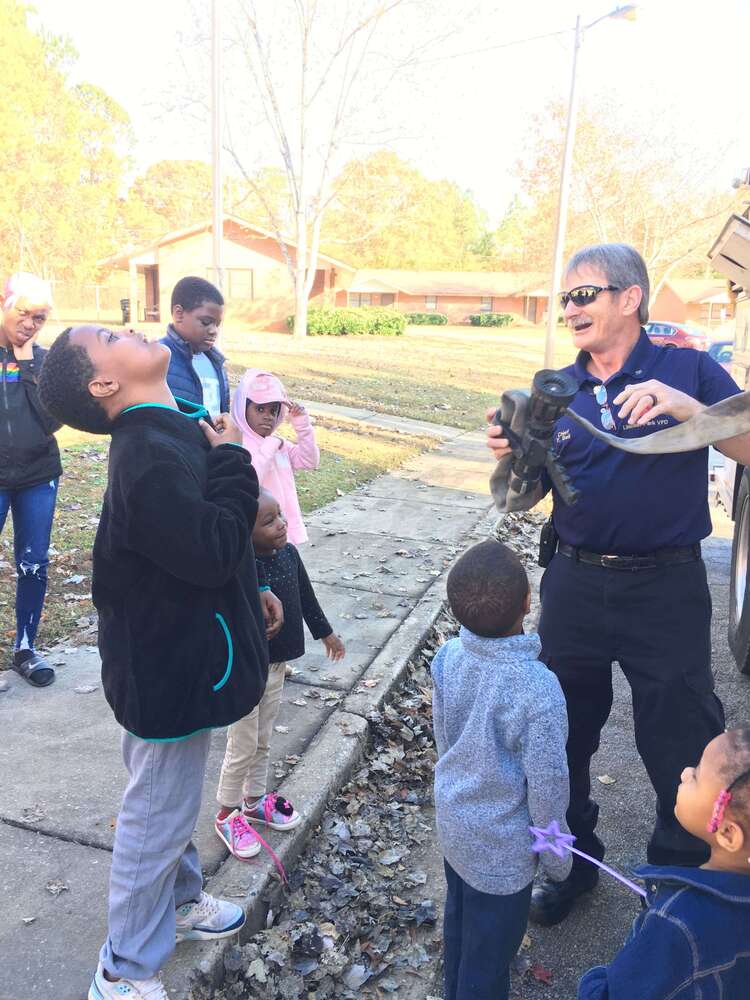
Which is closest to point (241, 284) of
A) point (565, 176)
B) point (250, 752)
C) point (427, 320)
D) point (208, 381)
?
point (427, 320)

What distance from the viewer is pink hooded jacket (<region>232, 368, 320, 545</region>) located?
12.4 feet

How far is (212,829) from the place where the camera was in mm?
3328

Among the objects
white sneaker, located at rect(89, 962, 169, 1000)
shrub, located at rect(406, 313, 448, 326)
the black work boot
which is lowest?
the black work boot

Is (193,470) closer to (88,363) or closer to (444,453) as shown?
(88,363)

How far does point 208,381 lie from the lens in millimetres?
4973

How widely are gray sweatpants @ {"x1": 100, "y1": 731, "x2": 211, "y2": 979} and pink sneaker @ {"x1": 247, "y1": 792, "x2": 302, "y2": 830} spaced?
36.2 inches

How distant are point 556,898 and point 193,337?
11.5ft

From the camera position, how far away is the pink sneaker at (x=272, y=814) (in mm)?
3309

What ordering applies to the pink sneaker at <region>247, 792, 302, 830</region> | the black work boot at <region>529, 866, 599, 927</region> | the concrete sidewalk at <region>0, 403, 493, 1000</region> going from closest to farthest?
the concrete sidewalk at <region>0, 403, 493, 1000</region> → the black work boot at <region>529, 866, 599, 927</region> → the pink sneaker at <region>247, 792, 302, 830</region>

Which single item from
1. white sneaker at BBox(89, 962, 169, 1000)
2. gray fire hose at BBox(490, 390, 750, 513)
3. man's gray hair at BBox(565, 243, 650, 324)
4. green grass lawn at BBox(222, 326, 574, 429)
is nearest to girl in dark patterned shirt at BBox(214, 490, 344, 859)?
white sneaker at BBox(89, 962, 169, 1000)

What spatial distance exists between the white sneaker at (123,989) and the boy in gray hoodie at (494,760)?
0.90 meters

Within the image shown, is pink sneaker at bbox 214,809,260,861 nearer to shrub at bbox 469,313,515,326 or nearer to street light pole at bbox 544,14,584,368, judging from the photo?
street light pole at bbox 544,14,584,368

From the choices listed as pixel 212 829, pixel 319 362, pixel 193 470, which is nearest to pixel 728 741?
pixel 193 470

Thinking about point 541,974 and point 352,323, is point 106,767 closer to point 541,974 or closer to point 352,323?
point 541,974
